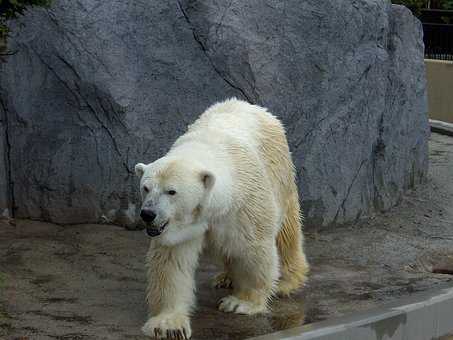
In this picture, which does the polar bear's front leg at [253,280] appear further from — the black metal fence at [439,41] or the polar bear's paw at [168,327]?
the black metal fence at [439,41]

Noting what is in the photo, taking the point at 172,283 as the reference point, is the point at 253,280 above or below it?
below

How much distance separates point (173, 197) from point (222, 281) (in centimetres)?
159

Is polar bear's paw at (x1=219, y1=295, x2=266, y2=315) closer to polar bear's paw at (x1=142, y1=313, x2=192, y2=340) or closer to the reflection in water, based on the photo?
the reflection in water

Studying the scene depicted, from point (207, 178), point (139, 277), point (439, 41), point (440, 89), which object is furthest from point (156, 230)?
point (439, 41)

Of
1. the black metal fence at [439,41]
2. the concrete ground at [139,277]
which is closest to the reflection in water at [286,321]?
the concrete ground at [139,277]

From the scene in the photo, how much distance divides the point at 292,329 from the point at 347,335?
33 cm

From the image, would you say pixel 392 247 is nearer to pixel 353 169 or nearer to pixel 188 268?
pixel 353 169

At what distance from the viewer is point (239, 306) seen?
6.00 meters

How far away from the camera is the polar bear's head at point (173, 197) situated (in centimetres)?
517

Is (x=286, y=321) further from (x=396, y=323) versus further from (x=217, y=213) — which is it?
(x=217, y=213)

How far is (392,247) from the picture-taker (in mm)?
8125

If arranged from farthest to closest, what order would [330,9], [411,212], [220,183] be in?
[411,212], [330,9], [220,183]

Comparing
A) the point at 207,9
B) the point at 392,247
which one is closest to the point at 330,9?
the point at 207,9

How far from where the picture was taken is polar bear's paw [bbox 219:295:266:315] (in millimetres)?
5988
